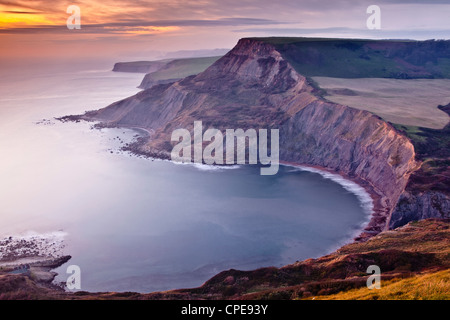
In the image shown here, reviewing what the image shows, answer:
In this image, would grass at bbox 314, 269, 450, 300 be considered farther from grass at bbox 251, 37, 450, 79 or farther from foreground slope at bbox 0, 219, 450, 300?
grass at bbox 251, 37, 450, 79

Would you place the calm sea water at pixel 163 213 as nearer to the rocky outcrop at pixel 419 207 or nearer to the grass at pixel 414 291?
the rocky outcrop at pixel 419 207

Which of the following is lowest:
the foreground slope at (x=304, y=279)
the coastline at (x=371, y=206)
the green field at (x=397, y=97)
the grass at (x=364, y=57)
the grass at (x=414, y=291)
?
the coastline at (x=371, y=206)

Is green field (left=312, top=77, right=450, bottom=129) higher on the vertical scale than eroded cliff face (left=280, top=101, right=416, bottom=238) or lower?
higher

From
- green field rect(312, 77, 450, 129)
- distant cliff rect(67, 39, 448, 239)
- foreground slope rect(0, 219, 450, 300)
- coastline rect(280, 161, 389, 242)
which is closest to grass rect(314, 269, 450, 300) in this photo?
foreground slope rect(0, 219, 450, 300)

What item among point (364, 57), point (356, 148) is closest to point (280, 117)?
point (356, 148)

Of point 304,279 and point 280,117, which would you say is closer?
point 304,279

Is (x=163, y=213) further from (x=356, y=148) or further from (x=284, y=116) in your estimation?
(x=284, y=116)

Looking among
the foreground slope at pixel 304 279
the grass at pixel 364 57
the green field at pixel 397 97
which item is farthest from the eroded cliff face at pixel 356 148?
the grass at pixel 364 57
